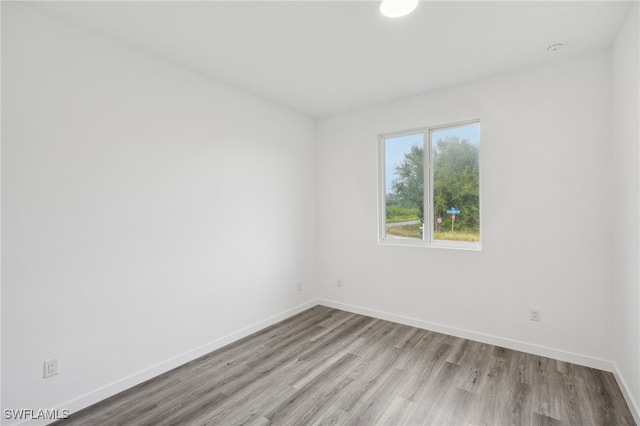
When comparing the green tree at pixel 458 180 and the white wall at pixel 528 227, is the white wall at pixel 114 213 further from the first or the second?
the green tree at pixel 458 180

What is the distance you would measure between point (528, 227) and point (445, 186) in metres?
0.90

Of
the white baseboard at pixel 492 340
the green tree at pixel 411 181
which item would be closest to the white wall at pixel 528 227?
the white baseboard at pixel 492 340

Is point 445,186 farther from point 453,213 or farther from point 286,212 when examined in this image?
point 286,212

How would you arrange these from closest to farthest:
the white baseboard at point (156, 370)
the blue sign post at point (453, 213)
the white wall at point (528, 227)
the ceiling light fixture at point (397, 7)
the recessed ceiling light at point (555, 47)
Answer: the ceiling light fixture at point (397, 7) → the white baseboard at point (156, 370) → the recessed ceiling light at point (555, 47) → the white wall at point (528, 227) → the blue sign post at point (453, 213)

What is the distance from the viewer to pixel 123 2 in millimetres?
1887

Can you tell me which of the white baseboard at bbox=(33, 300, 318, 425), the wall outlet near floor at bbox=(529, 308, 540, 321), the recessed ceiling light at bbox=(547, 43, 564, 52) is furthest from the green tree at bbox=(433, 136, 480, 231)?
the white baseboard at bbox=(33, 300, 318, 425)

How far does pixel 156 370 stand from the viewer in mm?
2488

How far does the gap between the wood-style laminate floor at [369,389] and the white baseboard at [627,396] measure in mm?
41

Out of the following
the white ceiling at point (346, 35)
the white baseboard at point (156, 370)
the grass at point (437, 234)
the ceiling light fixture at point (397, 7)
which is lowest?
the white baseboard at point (156, 370)

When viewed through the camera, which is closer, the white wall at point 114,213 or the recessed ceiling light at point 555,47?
the white wall at point 114,213

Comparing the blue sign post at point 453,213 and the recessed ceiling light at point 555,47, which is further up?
the recessed ceiling light at point 555,47

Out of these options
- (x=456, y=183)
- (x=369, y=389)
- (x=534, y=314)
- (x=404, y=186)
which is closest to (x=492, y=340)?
(x=534, y=314)

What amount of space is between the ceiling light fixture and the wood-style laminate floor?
8.75 feet

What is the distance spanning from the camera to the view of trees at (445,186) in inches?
126
